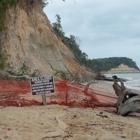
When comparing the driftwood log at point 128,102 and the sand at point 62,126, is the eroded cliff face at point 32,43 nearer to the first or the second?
the driftwood log at point 128,102

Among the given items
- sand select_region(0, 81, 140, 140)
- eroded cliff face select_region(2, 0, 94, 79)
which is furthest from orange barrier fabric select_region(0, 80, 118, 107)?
eroded cliff face select_region(2, 0, 94, 79)

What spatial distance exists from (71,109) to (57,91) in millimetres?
1690

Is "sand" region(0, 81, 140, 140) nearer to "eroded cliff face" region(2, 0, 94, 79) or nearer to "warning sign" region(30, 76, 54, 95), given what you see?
"warning sign" region(30, 76, 54, 95)

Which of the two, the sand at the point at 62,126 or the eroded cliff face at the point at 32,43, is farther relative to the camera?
the eroded cliff face at the point at 32,43

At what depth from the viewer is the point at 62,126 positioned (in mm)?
5410

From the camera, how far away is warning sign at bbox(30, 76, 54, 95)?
793cm

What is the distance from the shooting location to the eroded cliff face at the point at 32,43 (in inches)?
837

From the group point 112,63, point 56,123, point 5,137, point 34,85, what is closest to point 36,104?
point 34,85

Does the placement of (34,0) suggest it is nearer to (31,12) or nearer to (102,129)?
(31,12)

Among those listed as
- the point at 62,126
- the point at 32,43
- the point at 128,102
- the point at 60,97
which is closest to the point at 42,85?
the point at 60,97

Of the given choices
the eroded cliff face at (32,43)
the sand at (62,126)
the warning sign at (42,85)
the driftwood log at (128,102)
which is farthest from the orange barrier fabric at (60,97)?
the eroded cliff face at (32,43)

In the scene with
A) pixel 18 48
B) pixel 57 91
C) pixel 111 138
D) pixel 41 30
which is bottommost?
pixel 111 138

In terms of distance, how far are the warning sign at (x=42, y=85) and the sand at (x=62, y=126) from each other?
97cm

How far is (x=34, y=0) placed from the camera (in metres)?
29.7
